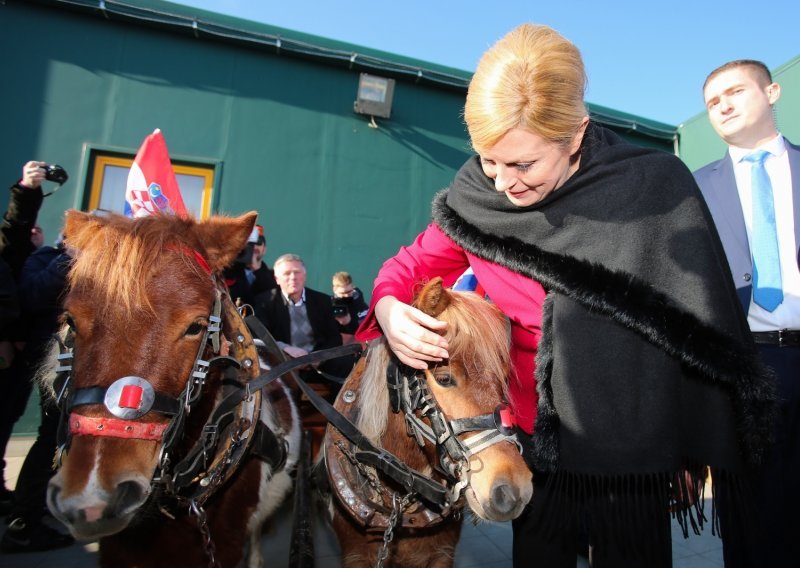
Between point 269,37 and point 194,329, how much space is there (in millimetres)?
5991

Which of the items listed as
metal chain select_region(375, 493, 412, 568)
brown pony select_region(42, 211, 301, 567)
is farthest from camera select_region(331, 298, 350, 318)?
metal chain select_region(375, 493, 412, 568)

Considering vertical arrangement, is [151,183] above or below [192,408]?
above

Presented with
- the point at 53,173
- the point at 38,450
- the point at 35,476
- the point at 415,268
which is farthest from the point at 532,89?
the point at 35,476

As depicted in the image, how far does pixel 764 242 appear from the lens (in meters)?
1.88

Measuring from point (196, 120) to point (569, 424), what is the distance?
626 centimetres

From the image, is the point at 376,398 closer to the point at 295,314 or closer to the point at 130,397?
the point at 130,397

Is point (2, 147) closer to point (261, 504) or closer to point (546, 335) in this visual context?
Result: point (261, 504)

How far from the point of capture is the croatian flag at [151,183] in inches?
95.7

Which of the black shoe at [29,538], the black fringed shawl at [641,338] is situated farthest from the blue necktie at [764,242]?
the black shoe at [29,538]

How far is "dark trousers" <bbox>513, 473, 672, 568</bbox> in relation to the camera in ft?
4.13

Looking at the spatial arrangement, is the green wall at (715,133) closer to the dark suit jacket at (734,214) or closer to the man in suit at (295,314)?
the dark suit jacket at (734,214)

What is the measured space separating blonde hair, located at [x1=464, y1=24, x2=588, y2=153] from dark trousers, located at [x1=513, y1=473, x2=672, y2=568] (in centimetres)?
104

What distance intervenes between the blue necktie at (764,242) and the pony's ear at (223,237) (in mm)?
2066

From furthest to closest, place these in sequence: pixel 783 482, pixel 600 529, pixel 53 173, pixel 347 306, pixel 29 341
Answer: pixel 347 306, pixel 29 341, pixel 53 173, pixel 783 482, pixel 600 529
